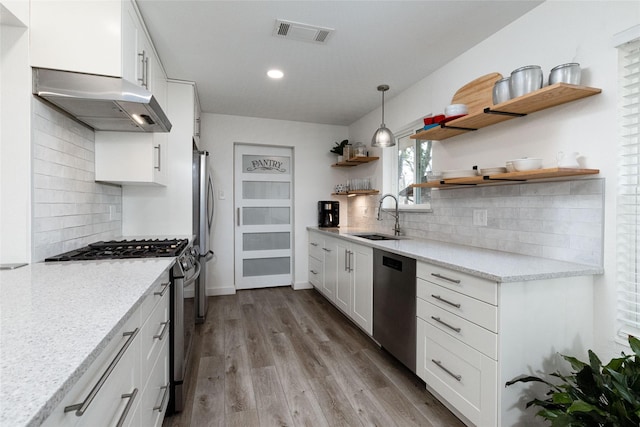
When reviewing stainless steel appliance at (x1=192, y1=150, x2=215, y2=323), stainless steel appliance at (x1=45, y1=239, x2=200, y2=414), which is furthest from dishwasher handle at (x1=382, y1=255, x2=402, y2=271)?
stainless steel appliance at (x1=192, y1=150, x2=215, y2=323)

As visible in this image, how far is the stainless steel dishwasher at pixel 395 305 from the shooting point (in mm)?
2049

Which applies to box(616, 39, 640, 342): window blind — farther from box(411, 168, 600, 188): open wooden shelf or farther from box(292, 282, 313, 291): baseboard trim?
box(292, 282, 313, 291): baseboard trim

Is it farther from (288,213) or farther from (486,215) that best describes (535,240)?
(288,213)

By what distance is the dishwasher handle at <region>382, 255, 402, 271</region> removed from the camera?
7.16 ft

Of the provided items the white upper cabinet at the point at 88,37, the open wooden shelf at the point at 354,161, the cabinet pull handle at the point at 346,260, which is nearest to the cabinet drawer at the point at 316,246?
the cabinet pull handle at the point at 346,260

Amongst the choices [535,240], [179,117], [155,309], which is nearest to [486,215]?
[535,240]

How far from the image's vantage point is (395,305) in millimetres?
2234

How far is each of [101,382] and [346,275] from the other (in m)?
2.47

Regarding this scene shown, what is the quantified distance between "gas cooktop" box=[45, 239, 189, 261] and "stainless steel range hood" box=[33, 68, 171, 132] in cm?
80

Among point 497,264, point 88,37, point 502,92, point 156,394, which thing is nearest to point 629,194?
point 497,264

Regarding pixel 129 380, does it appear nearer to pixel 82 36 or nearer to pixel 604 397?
pixel 82 36

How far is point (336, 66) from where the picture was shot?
108 inches

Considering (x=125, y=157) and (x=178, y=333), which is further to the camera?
(x=125, y=157)

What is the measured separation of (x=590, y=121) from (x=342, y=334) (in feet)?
7.75
